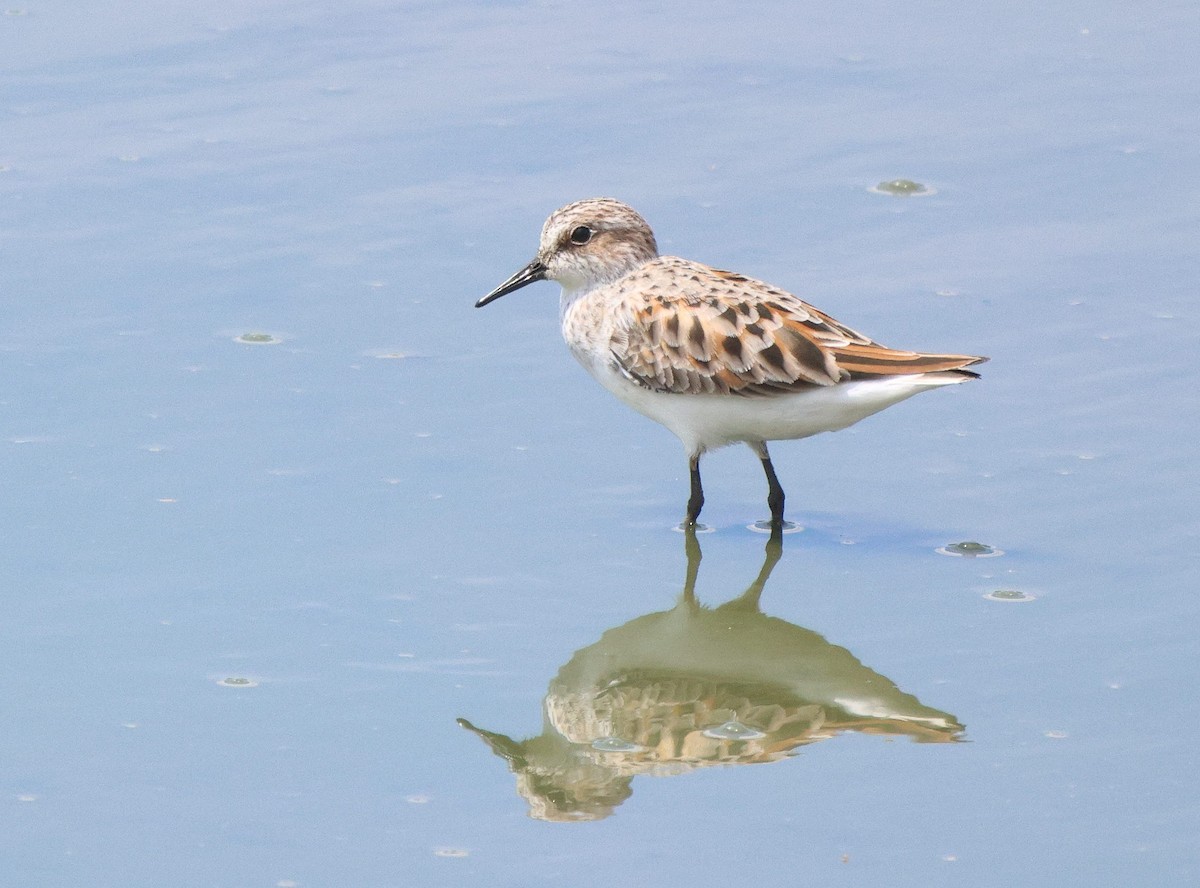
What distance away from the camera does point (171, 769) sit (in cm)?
732

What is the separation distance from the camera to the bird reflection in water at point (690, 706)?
7.40 metres

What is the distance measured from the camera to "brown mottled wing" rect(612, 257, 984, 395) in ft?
28.9

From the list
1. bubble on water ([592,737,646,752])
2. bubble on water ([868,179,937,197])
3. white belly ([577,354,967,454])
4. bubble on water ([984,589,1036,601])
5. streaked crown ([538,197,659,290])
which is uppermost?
streaked crown ([538,197,659,290])

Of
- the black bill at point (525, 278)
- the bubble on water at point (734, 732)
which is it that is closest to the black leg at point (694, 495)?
the black bill at point (525, 278)

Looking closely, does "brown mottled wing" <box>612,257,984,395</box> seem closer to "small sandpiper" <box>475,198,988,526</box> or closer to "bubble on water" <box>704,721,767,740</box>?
"small sandpiper" <box>475,198,988,526</box>

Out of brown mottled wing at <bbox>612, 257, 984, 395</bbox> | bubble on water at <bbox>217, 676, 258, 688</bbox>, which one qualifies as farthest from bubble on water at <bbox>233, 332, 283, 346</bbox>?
bubble on water at <bbox>217, 676, 258, 688</bbox>

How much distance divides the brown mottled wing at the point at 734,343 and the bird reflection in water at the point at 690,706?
1030mm

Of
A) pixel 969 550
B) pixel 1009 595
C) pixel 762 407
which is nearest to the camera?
pixel 1009 595

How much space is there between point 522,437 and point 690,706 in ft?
7.86

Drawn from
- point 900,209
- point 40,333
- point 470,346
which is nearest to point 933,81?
point 900,209

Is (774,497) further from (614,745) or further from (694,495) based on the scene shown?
(614,745)

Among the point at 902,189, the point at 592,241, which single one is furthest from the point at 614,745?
the point at 902,189

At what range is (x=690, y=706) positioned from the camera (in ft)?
25.8

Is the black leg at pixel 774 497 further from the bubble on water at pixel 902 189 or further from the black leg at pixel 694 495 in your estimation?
the bubble on water at pixel 902 189
